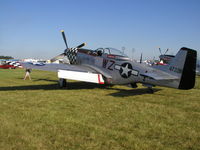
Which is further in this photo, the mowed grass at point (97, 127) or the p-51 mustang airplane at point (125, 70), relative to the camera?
the p-51 mustang airplane at point (125, 70)

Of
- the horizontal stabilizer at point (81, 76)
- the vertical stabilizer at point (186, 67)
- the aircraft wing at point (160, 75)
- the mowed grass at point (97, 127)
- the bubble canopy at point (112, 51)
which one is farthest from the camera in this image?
the bubble canopy at point (112, 51)

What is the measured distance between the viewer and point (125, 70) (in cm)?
916

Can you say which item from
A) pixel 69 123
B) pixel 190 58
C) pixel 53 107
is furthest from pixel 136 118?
pixel 190 58

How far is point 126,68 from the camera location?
9.12 m

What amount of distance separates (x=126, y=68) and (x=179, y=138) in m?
5.66

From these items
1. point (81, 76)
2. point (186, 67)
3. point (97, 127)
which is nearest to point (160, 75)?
point (186, 67)

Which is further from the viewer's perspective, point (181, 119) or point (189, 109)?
point (189, 109)

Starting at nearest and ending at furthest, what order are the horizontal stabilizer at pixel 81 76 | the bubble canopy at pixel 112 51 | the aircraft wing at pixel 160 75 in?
the aircraft wing at pixel 160 75, the horizontal stabilizer at pixel 81 76, the bubble canopy at pixel 112 51

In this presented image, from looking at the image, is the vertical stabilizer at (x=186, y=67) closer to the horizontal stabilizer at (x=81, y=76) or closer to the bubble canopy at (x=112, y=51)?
the bubble canopy at (x=112, y=51)

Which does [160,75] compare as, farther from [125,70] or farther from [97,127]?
[97,127]

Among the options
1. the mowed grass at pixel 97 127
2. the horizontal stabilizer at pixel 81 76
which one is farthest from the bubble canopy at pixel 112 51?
the mowed grass at pixel 97 127

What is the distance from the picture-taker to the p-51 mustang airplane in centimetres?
748

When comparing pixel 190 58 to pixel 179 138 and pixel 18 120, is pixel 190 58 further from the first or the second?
pixel 18 120

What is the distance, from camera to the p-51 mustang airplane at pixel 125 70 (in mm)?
7480
